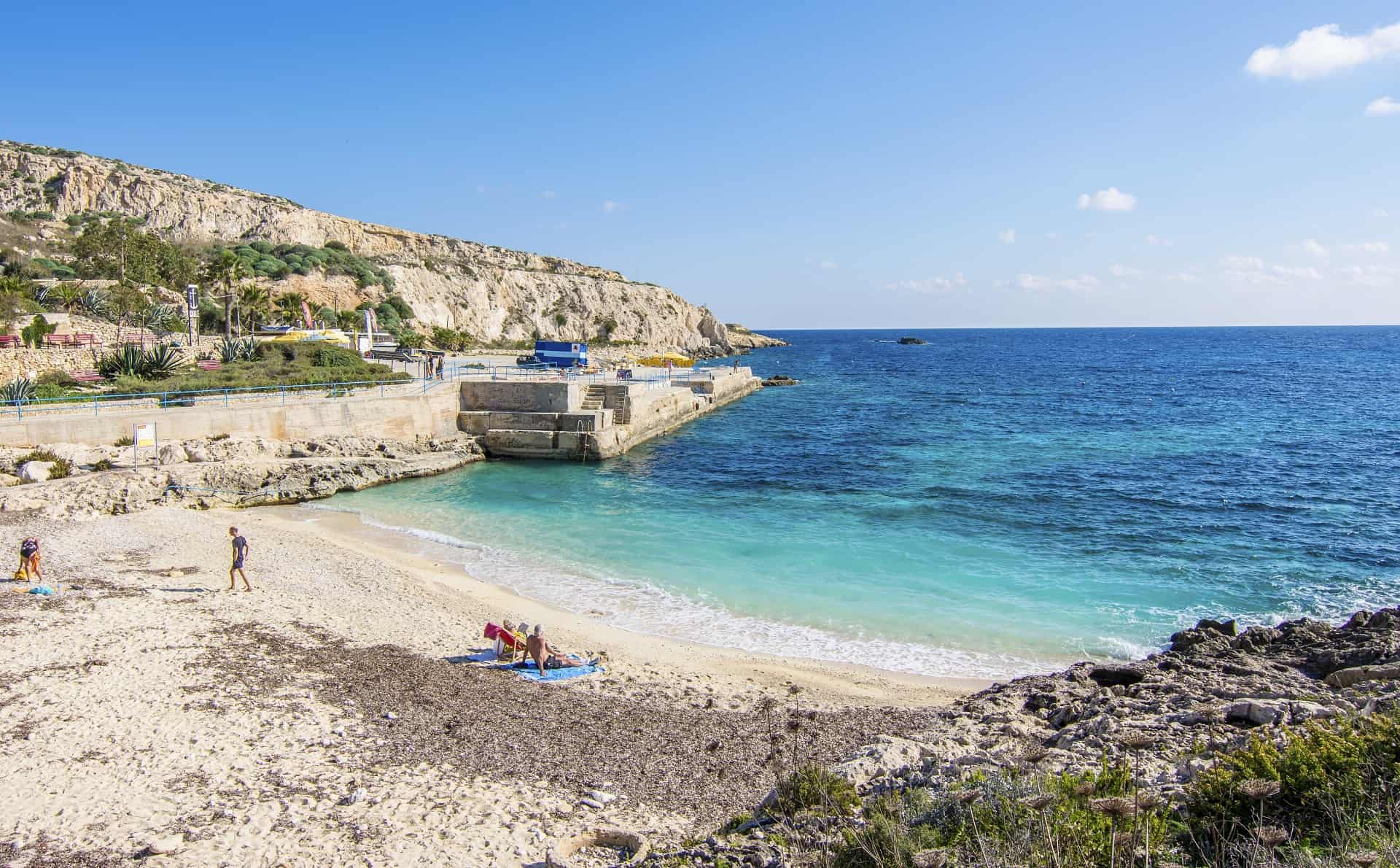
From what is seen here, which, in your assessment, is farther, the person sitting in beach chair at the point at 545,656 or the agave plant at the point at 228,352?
the agave plant at the point at 228,352

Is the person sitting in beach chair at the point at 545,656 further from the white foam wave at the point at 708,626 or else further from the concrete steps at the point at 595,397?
the concrete steps at the point at 595,397

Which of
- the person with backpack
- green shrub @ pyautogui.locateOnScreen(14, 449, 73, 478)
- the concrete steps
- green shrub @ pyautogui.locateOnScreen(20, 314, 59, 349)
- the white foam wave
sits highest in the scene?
green shrub @ pyautogui.locateOnScreen(20, 314, 59, 349)

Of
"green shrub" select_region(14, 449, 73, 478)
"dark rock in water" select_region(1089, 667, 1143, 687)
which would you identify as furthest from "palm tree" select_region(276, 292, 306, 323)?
"dark rock in water" select_region(1089, 667, 1143, 687)

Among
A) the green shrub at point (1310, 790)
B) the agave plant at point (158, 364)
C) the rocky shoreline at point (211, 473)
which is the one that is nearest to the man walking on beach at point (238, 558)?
the rocky shoreline at point (211, 473)

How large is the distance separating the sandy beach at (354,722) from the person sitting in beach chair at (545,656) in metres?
0.35

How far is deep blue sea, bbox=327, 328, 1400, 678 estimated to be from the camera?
44.7 ft

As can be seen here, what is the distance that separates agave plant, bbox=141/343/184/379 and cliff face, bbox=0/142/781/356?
30137 mm

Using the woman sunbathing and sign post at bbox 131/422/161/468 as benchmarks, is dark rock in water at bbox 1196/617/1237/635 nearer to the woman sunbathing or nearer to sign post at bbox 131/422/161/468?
the woman sunbathing

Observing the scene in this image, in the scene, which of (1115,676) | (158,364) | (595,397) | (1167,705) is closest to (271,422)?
(158,364)

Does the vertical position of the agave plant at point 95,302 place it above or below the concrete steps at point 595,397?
above

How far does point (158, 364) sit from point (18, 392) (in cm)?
625

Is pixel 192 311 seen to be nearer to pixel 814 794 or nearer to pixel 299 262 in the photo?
pixel 299 262

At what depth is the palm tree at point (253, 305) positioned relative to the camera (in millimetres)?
41906

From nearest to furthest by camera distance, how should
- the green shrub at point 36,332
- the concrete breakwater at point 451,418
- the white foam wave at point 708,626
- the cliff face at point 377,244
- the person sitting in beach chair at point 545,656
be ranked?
the person sitting in beach chair at point 545,656 < the white foam wave at point 708,626 < the concrete breakwater at point 451,418 < the green shrub at point 36,332 < the cliff face at point 377,244
